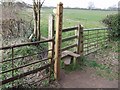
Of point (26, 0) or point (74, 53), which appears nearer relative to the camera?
point (74, 53)

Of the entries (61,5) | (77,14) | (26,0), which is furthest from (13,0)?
(77,14)

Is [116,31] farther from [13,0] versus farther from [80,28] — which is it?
[13,0]

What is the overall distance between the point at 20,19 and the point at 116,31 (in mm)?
3737

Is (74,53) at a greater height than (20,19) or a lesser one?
lesser

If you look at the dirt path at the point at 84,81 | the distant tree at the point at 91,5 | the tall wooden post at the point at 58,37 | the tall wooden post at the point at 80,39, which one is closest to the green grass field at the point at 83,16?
the distant tree at the point at 91,5

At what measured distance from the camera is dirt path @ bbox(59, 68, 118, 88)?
3.95m

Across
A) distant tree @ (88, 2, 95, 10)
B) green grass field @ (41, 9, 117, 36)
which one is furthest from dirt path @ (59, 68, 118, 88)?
distant tree @ (88, 2, 95, 10)

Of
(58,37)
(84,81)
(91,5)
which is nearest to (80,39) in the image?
(84,81)

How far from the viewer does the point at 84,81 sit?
414 cm

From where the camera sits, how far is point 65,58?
4.75 m

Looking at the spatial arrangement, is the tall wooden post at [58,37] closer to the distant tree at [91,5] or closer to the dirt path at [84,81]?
the dirt path at [84,81]

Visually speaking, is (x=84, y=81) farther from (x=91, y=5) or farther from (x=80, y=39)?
(x=91, y=5)

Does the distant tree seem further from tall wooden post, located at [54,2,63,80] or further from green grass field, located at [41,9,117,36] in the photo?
tall wooden post, located at [54,2,63,80]

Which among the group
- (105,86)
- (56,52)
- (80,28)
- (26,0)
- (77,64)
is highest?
(26,0)
